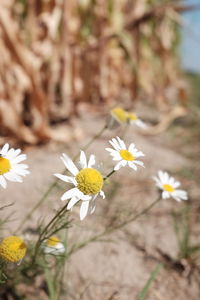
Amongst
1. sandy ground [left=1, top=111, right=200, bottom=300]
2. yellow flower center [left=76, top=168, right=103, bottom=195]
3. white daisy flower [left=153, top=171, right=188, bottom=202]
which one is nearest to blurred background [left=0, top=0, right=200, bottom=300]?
sandy ground [left=1, top=111, right=200, bottom=300]

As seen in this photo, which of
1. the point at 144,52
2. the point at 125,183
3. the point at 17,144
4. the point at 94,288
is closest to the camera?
the point at 94,288

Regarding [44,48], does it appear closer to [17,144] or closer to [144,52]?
[17,144]

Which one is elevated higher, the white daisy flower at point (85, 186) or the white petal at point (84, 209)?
the white daisy flower at point (85, 186)

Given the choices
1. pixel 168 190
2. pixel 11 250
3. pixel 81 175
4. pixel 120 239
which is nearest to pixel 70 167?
pixel 81 175

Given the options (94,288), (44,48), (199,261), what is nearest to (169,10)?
(44,48)

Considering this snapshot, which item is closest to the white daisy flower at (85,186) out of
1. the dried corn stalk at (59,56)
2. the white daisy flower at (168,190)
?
the white daisy flower at (168,190)

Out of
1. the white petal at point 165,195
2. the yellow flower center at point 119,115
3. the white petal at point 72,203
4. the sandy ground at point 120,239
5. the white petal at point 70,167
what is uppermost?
the white petal at point 70,167

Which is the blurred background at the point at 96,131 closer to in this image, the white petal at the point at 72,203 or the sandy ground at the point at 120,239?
the sandy ground at the point at 120,239

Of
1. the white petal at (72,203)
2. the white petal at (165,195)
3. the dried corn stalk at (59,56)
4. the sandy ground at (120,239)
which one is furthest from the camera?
the dried corn stalk at (59,56)
